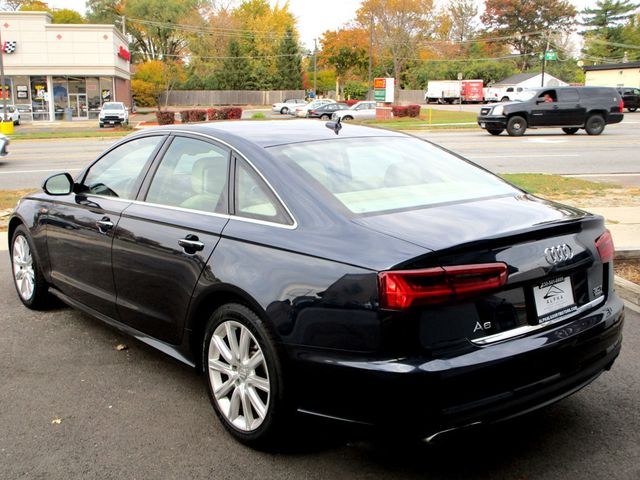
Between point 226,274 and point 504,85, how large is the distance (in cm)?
8384

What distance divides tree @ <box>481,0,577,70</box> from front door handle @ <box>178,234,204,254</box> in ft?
337

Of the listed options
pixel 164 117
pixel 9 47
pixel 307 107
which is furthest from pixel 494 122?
pixel 9 47

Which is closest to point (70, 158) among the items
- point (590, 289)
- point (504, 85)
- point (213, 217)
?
point (213, 217)

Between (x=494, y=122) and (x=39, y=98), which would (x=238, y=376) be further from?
(x=39, y=98)

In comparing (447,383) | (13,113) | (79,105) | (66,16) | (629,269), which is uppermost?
(66,16)

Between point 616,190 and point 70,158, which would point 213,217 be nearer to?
point 616,190

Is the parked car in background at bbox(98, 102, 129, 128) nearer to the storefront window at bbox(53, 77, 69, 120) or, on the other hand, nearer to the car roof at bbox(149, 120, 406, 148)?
the storefront window at bbox(53, 77, 69, 120)

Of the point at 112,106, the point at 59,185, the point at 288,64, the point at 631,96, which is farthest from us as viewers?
the point at 288,64

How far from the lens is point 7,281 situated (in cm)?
651

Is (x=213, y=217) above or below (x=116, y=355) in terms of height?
above

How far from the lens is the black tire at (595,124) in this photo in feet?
84.0

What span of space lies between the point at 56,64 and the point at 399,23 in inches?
1289

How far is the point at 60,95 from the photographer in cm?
4809

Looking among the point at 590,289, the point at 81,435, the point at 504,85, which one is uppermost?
the point at 504,85
